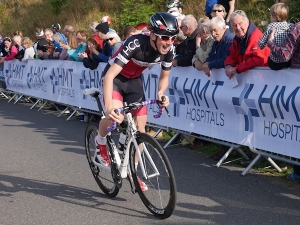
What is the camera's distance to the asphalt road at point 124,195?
576cm

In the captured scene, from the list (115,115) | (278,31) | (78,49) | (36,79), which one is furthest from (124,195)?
(36,79)

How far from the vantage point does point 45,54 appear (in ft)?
51.4

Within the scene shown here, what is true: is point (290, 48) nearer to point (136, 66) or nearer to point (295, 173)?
point (295, 173)

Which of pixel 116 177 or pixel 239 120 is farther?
pixel 239 120

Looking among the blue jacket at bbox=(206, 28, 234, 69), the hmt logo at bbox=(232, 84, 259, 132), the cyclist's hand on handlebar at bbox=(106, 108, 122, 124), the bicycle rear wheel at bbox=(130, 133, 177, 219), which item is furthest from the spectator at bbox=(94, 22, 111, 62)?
the cyclist's hand on handlebar at bbox=(106, 108, 122, 124)

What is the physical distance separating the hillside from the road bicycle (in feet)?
24.2

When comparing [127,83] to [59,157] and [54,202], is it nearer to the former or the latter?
[54,202]

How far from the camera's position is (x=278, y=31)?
270 inches

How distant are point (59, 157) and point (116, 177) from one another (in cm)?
295

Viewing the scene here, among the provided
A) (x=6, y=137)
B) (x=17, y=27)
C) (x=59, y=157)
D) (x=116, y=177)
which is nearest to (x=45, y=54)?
(x=6, y=137)

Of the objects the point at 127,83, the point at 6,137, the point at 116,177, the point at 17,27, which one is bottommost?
the point at 17,27

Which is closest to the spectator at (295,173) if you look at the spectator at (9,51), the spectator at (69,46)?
the spectator at (69,46)

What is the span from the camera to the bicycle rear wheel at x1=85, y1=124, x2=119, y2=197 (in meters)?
6.52

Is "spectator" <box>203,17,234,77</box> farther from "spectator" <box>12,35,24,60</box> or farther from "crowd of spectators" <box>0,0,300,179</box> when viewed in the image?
"spectator" <box>12,35,24,60</box>
